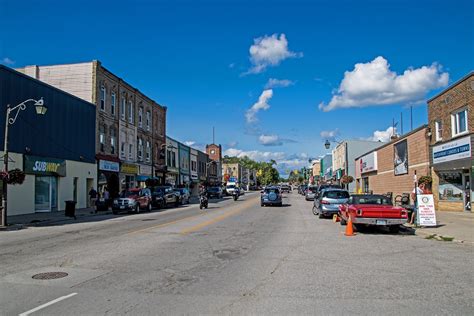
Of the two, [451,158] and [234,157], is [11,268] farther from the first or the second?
[234,157]

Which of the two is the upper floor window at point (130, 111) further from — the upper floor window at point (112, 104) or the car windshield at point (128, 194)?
the car windshield at point (128, 194)

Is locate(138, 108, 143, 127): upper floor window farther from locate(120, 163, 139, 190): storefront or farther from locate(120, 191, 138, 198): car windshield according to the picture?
locate(120, 191, 138, 198): car windshield

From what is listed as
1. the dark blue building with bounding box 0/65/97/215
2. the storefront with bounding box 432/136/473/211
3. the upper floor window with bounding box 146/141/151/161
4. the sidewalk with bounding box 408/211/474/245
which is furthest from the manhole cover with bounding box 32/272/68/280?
the upper floor window with bounding box 146/141/151/161

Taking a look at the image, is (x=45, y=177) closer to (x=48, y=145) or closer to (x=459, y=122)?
(x=48, y=145)

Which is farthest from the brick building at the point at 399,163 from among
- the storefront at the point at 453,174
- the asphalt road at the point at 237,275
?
the asphalt road at the point at 237,275

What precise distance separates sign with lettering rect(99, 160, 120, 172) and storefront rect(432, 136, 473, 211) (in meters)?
25.4

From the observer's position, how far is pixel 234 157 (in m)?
187

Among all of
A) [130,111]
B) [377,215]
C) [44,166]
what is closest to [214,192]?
[130,111]

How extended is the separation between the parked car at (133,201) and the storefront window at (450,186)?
63.0ft

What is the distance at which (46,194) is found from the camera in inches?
1159

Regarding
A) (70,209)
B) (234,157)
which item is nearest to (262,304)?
(70,209)

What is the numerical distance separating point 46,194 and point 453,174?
25.4m

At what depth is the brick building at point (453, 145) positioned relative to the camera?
2336 cm

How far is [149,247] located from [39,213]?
1831cm
